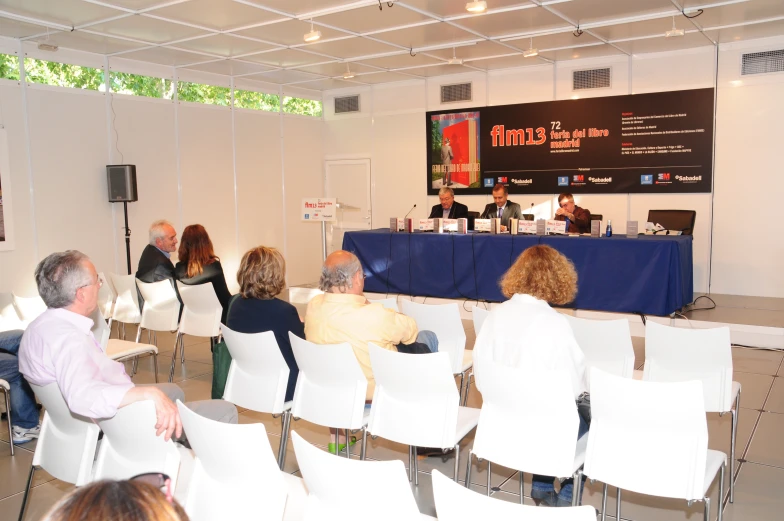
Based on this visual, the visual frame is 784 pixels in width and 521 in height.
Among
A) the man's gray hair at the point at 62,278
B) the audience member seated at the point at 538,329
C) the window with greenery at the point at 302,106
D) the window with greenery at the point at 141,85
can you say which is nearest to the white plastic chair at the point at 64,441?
the man's gray hair at the point at 62,278

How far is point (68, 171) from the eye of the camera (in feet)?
26.1

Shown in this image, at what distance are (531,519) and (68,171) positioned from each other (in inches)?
315

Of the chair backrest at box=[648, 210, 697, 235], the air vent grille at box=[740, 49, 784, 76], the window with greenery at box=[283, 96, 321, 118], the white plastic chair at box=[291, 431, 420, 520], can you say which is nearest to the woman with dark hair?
the white plastic chair at box=[291, 431, 420, 520]

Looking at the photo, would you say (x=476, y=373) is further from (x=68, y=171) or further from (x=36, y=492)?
(x=68, y=171)

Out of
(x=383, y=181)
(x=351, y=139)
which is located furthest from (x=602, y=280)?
(x=351, y=139)

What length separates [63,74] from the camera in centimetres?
796

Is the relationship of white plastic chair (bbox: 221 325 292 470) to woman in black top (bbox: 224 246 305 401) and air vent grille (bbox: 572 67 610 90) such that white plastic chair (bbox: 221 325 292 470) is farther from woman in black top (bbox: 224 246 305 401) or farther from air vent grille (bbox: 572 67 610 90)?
air vent grille (bbox: 572 67 610 90)

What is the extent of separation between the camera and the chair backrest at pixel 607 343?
Result: 357 cm

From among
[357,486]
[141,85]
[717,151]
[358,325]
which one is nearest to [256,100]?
[141,85]

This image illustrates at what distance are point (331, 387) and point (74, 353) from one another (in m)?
1.23

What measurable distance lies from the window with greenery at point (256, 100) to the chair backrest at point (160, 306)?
5.51 m

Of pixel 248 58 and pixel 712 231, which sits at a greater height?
pixel 248 58

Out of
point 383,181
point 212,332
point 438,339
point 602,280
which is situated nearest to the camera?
point 438,339

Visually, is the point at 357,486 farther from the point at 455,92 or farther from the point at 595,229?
the point at 455,92
